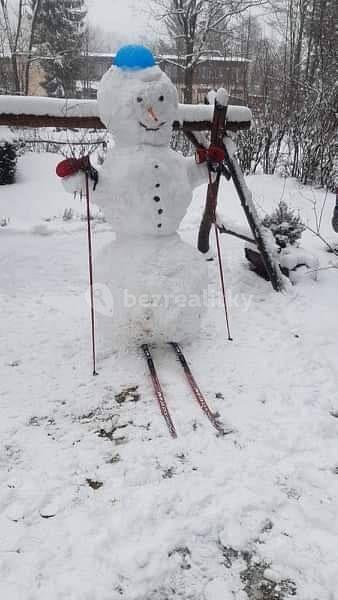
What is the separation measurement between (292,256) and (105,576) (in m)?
3.42

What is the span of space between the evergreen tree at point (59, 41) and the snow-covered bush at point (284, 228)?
59.6 feet

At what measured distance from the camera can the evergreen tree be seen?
19.0 meters

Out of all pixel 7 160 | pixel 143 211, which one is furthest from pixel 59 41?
pixel 143 211

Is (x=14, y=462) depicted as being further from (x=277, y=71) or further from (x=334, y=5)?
(x=277, y=71)

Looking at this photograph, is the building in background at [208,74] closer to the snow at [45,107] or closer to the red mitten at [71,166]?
the snow at [45,107]

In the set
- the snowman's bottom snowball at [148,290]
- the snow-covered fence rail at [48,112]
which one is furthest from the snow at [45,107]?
the snowman's bottom snowball at [148,290]

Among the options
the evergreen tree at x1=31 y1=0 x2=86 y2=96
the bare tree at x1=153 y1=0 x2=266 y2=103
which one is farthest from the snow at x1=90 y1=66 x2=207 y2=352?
the evergreen tree at x1=31 y1=0 x2=86 y2=96

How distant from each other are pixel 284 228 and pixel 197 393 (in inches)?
96.1

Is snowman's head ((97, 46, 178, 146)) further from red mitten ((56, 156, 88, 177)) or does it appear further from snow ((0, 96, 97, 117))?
snow ((0, 96, 97, 117))

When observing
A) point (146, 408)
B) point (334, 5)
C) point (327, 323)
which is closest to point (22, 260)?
point (146, 408)

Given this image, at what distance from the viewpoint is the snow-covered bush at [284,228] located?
4.29m

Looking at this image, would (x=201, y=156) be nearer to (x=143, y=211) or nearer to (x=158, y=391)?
(x=143, y=211)

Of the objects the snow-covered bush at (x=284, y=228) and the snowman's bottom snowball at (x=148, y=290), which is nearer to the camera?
the snowman's bottom snowball at (x=148, y=290)

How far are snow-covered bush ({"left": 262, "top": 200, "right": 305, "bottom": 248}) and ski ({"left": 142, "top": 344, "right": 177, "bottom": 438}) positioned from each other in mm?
2166
